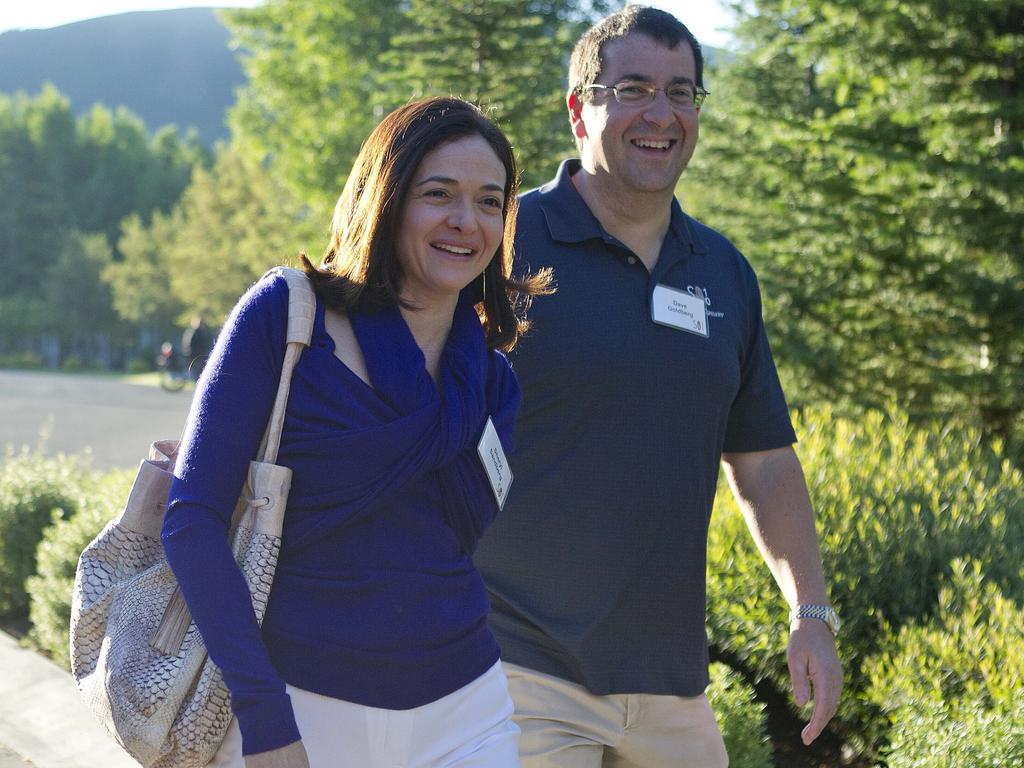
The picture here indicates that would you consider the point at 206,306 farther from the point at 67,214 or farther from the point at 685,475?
the point at 685,475

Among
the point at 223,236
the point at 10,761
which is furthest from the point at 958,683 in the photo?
the point at 223,236

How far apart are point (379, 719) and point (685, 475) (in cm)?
107

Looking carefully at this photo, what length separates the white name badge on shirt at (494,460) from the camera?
2.04 metres

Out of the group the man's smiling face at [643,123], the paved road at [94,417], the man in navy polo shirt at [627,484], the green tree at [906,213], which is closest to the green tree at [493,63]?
the paved road at [94,417]

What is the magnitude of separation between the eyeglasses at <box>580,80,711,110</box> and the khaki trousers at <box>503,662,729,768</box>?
4.44 ft

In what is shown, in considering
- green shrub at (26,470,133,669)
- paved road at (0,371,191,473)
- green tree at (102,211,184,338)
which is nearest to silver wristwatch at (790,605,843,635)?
green shrub at (26,470,133,669)

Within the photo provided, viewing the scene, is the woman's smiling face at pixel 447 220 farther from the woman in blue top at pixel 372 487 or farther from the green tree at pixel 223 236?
the green tree at pixel 223 236

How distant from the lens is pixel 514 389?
2.28 metres

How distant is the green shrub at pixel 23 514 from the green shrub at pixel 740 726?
4.32 meters

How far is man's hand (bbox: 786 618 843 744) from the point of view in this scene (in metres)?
2.66

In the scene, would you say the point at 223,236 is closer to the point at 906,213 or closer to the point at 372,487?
the point at 906,213

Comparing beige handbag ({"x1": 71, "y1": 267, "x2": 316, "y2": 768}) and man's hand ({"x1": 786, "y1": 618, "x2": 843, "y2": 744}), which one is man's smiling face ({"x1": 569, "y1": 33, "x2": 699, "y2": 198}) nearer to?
man's hand ({"x1": 786, "y1": 618, "x2": 843, "y2": 744})

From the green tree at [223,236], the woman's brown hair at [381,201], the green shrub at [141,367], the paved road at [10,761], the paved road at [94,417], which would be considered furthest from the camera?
the green shrub at [141,367]

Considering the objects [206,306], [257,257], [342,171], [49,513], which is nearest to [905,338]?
[49,513]
